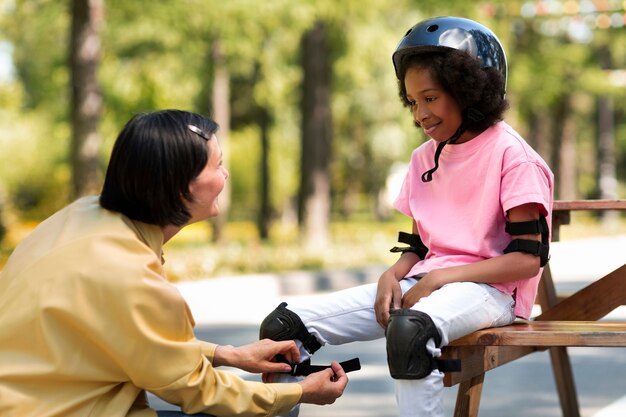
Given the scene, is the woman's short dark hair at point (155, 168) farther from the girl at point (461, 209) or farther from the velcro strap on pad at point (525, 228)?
the velcro strap on pad at point (525, 228)

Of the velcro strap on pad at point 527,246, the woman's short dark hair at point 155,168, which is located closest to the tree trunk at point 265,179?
the velcro strap on pad at point 527,246

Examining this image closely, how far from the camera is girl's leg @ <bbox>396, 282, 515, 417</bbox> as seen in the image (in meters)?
3.31

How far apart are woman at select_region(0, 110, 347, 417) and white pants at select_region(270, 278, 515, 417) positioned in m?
0.49

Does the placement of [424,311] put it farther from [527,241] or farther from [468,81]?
[468,81]

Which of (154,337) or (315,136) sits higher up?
(154,337)

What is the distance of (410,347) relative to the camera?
3.27m

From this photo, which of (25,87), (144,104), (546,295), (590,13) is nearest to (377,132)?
(25,87)

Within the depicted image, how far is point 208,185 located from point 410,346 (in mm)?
718

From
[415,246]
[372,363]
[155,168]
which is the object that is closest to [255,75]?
[372,363]

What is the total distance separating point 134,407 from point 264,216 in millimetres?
26645

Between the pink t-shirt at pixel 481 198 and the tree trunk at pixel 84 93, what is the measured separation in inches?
416

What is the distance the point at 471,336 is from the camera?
3.55m

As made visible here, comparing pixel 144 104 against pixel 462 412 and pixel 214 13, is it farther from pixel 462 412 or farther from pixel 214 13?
pixel 462 412

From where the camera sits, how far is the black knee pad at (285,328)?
149 inches
